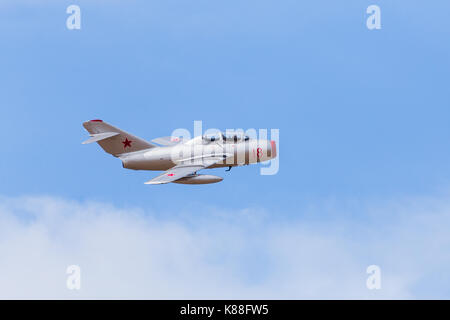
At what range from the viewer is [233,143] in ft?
151

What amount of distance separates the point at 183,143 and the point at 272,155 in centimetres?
531

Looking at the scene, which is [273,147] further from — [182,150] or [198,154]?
[182,150]

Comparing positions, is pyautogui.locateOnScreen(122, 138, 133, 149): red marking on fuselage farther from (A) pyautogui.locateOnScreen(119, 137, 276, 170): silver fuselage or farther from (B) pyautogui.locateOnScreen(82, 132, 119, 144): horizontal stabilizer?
(B) pyautogui.locateOnScreen(82, 132, 119, 144): horizontal stabilizer

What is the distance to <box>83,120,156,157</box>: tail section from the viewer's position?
45625mm

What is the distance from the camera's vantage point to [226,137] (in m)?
45.8

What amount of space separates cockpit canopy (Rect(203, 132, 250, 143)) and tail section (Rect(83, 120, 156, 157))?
359 centimetres

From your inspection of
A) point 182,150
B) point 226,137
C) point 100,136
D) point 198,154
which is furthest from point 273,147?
point 100,136

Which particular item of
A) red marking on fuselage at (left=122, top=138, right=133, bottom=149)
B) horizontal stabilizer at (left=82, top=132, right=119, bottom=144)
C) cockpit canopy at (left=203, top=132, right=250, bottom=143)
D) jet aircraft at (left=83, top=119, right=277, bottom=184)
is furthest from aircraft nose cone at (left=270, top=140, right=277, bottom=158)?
horizontal stabilizer at (left=82, top=132, right=119, bottom=144)

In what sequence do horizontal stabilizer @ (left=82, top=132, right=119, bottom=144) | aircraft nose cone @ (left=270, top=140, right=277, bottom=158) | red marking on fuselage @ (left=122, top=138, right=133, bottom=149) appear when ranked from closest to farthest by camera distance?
1. horizontal stabilizer @ (left=82, top=132, right=119, bottom=144)
2. red marking on fuselage @ (left=122, top=138, right=133, bottom=149)
3. aircraft nose cone @ (left=270, top=140, right=277, bottom=158)

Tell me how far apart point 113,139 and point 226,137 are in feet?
21.8

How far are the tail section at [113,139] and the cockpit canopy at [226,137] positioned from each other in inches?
141
